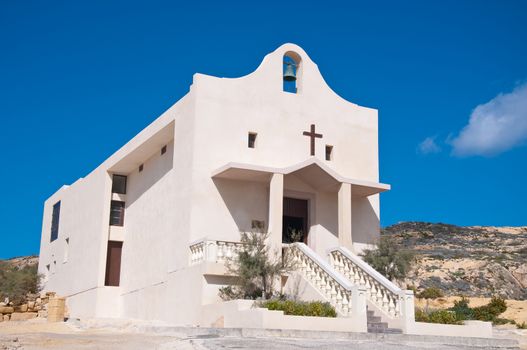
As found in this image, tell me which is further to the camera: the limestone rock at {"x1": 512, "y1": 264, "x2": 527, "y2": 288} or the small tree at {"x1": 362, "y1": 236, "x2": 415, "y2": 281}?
the limestone rock at {"x1": 512, "y1": 264, "x2": 527, "y2": 288}

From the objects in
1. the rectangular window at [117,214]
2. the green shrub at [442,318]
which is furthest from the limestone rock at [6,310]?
the green shrub at [442,318]

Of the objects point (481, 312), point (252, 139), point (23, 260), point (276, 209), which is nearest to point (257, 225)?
point (276, 209)

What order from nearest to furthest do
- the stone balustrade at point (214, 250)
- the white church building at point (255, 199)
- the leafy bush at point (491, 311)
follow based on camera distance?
the white church building at point (255, 199), the stone balustrade at point (214, 250), the leafy bush at point (491, 311)

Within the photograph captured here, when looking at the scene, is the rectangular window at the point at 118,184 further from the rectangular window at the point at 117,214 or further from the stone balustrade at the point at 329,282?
the stone balustrade at the point at 329,282

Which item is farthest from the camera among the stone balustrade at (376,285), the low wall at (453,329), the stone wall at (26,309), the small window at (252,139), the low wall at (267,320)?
the stone wall at (26,309)

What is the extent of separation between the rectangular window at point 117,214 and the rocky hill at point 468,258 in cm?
1143

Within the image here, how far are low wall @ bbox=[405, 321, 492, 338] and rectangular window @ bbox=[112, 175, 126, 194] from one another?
15.0 metres

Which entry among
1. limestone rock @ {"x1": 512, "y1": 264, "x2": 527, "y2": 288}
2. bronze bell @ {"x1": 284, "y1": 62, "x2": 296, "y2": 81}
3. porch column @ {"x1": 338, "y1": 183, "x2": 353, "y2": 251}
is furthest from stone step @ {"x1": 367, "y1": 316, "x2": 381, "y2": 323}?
limestone rock @ {"x1": 512, "y1": 264, "x2": 527, "y2": 288}

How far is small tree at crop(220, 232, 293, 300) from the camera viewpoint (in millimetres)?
17219

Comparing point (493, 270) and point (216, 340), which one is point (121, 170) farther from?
point (493, 270)

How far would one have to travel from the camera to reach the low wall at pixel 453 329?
16016 mm

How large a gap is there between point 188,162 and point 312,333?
25.7 ft

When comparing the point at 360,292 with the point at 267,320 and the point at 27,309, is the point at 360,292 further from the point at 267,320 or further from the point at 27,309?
the point at 27,309

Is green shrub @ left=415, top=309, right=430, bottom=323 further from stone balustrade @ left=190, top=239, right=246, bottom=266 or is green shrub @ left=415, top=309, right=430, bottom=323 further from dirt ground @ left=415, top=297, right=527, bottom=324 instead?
dirt ground @ left=415, top=297, right=527, bottom=324
